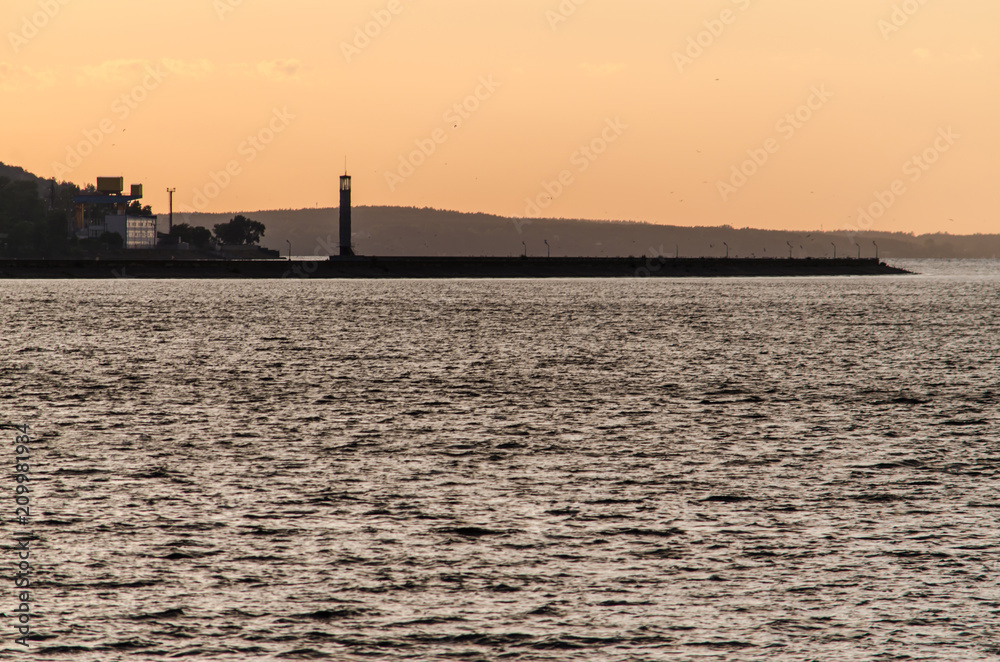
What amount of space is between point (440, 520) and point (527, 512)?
68.2 inches

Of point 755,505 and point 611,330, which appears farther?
point 611,330

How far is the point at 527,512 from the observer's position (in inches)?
808

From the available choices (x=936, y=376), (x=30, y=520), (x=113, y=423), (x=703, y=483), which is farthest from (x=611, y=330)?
(x=30, y=520)

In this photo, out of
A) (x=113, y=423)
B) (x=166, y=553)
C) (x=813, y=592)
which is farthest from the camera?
(x=113, y=423)

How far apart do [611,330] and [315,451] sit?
6439 cm

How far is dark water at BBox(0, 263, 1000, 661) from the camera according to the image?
1357 cm

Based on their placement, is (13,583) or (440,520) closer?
(13,583)

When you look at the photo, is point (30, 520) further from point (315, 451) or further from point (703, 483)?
point (703, 483)

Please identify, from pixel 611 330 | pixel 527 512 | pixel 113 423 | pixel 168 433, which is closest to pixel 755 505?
pixel 527 512

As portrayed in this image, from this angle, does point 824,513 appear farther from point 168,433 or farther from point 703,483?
point 168,433

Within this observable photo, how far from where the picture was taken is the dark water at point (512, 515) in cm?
1357

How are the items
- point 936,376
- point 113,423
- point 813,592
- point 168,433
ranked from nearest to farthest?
point 813,592 → point 168,433 → point 113,423 → point 936,376

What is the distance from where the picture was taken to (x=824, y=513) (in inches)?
805

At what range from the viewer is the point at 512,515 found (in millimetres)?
20281
